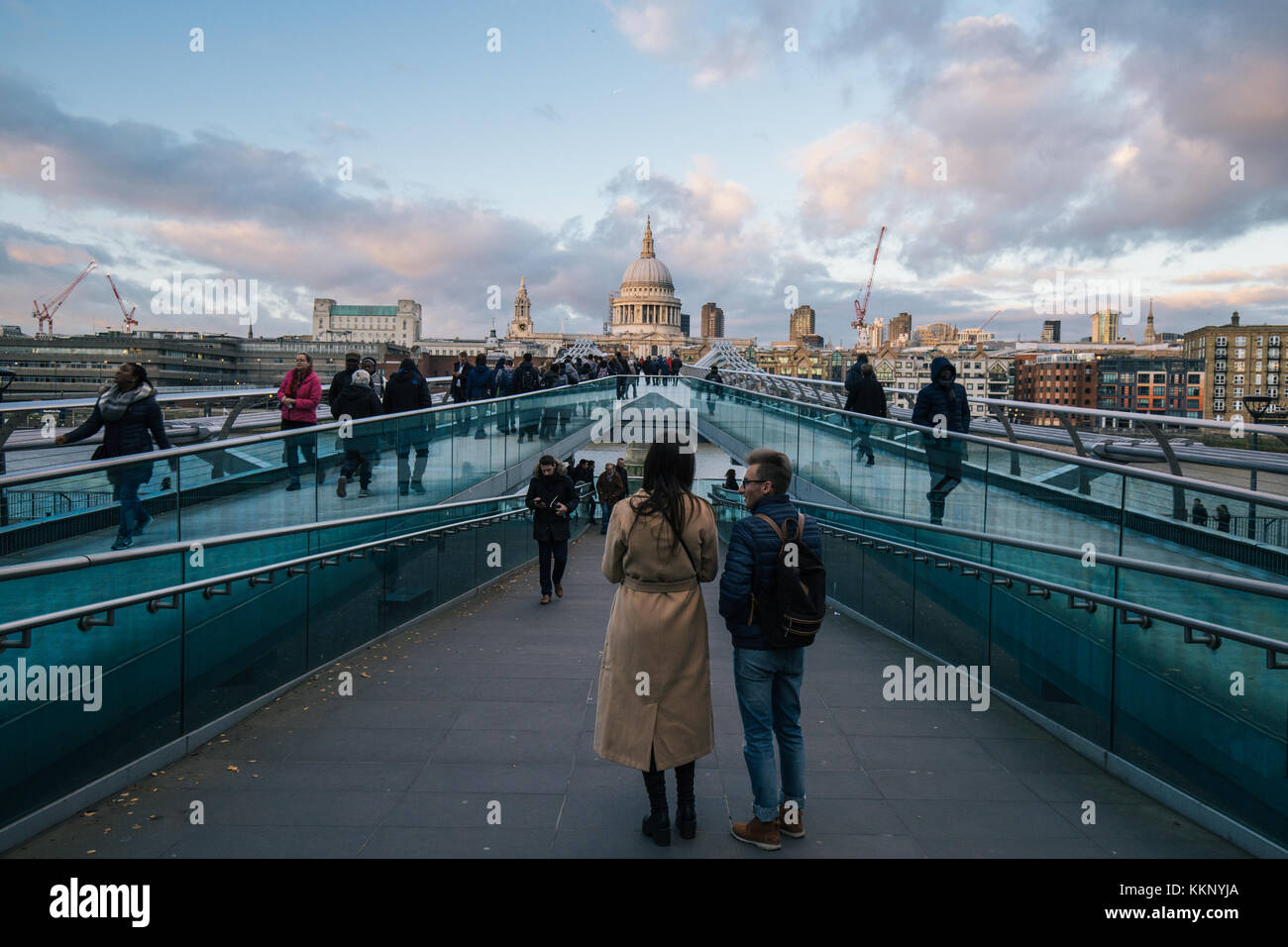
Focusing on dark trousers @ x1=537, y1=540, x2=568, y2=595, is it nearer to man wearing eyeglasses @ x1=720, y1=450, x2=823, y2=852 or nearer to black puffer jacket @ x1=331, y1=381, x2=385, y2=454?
black puffer jacket @ x1=331, y1=381, x2=385, y2=454

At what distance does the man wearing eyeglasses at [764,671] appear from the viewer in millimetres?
4387

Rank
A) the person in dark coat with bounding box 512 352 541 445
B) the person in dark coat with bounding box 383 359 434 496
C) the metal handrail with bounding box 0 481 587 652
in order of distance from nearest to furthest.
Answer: the metal handrail with bounding box 0 481 587 652, the person in dark coat with bounding box 383 359 434 496, the person in dark coat with bounding box 512 352 541 445

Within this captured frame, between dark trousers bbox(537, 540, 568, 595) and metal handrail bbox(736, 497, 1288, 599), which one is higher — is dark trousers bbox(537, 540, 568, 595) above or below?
below

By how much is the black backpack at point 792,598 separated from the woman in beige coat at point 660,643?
28 cm

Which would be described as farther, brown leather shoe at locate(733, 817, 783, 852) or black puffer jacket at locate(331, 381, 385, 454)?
black puffer jacket at locate(331, 381, 385, 454)

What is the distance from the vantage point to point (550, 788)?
199 inches

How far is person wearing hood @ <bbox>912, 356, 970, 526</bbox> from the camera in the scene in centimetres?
829

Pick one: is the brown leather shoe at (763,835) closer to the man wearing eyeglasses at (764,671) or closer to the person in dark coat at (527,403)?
the man wearing eyeglasses at (764,671)

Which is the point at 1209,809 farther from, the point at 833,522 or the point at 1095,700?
the point at 833,522

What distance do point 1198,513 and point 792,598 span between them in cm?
261

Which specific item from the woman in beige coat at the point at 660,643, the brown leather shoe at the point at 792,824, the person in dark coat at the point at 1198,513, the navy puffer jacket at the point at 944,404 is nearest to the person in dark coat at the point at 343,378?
the navy puffer jacket at the point at 944,404

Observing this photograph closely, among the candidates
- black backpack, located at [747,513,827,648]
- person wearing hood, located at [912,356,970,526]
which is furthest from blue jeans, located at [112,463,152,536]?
person wearing hood, located at [912,356,970,526]

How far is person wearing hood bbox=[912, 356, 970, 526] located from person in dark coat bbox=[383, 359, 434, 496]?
16.9 ft

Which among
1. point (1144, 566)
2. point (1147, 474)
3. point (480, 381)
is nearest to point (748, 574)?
point (1144, 566)
